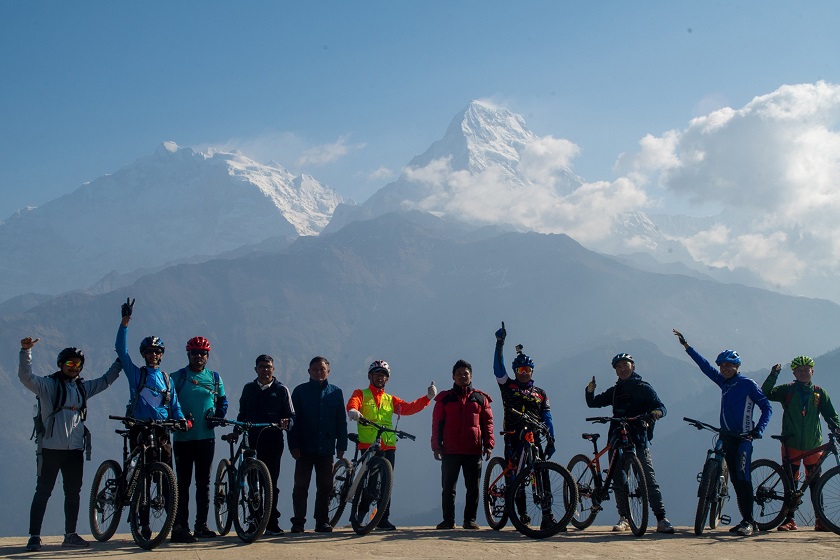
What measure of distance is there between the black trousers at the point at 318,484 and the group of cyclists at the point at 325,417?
0.06ft

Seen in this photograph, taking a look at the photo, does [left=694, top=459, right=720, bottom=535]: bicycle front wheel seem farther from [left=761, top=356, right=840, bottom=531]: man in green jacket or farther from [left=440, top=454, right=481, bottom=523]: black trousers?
[left=440, top=454, right=481, bottom=523]: black trousers

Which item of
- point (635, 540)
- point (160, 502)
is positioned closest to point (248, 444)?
point (160, 502)

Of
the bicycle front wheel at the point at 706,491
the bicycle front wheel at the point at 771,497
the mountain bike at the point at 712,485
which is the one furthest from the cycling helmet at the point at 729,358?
the bicycle front wheel at the point at 706,491

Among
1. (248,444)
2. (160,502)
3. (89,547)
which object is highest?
(248,444)

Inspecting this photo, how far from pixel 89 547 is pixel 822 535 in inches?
371

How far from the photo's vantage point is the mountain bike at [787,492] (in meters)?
10.7

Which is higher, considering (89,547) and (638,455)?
(638,455)

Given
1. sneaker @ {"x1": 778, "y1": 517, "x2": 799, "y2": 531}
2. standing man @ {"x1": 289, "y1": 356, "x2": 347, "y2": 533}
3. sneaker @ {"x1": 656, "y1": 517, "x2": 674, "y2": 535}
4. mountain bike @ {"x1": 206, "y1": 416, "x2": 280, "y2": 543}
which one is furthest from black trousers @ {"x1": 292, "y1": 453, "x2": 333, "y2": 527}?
sneaker @ {"x1": 778, "y1": 517, "x2": 799, "y2": 531}

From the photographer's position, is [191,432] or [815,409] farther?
[815,409]

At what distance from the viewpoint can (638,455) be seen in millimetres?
10703

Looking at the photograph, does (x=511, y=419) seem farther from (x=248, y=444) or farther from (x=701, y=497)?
(x=248, y=444)

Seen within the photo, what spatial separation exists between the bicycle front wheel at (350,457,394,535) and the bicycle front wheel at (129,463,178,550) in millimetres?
2516

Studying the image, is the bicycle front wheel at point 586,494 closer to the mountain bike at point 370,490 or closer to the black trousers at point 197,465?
the mountain bike at point 370,490

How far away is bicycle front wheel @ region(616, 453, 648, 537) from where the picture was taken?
9.89 m
